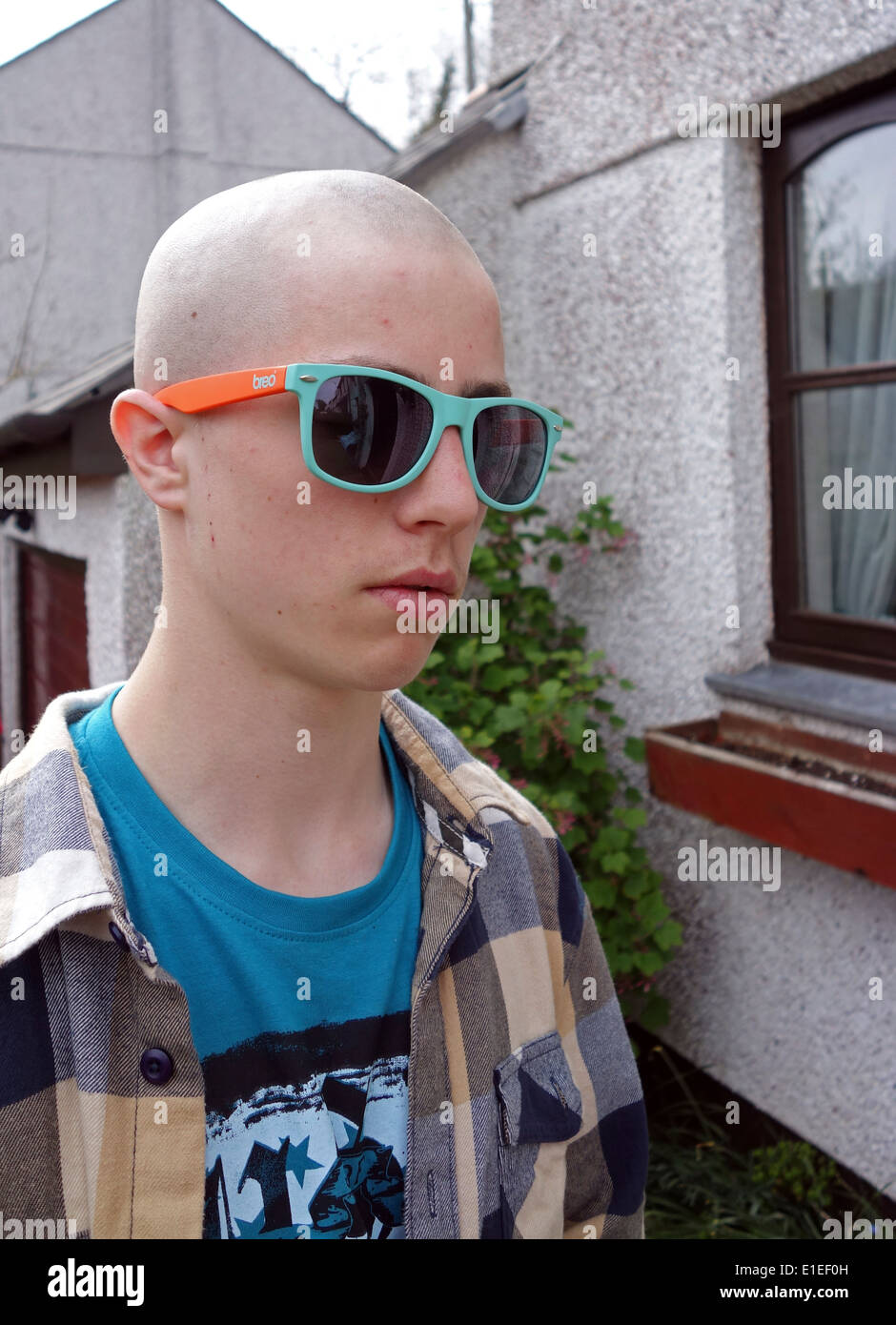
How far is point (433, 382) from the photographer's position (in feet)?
3.58

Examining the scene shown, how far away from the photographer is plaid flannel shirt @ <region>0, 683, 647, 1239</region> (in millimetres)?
976

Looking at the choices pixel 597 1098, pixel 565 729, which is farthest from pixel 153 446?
pixel 565 729

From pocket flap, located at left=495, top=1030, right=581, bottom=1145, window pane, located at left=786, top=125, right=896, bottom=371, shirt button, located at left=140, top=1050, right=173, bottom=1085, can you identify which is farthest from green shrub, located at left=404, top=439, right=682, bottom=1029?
shirt button, located at left=140, top=1050, right=173, bottom=1085

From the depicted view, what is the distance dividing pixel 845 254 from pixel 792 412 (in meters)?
0.46

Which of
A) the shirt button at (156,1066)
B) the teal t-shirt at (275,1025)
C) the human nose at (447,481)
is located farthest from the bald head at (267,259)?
the shirt button at (156,1066)

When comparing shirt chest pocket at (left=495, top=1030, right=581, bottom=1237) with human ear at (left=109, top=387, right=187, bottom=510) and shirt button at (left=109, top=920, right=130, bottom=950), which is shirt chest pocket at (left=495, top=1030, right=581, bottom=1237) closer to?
shirt button at (left=109, top=920, right=130, bottom=950)

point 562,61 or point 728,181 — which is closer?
point 728,181

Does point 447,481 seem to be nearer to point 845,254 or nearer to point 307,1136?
point 307,1136

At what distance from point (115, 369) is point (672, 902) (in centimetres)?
250

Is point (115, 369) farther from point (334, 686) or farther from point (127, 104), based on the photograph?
point (127, 104)

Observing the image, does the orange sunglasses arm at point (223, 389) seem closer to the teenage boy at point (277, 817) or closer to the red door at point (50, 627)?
the teenage boy at point (277, 817)

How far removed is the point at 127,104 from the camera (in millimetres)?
8234

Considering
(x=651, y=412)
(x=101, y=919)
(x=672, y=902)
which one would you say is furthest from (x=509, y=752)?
(x=101, y=919)

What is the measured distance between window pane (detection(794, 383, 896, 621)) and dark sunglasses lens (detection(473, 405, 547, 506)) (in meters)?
1.99
